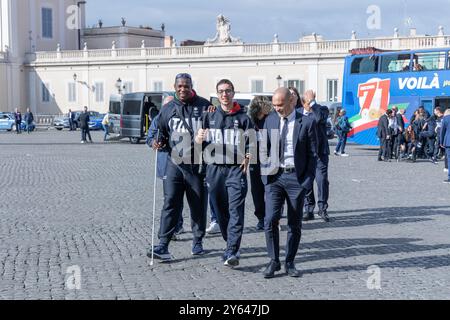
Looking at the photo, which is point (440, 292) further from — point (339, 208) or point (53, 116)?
point (53, 116)

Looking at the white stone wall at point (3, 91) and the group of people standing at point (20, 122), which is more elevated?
the white stone wall at point (3, 91)

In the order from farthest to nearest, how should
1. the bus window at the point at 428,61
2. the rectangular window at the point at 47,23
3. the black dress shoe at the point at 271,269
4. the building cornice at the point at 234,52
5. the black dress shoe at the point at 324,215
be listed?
the rectangular window at the point at 47,23 → the building cornice at the point at 234,52 → the bus window at the point at 428,61 → the black dress shoe at the point at 324,215 → the black dress shoe at the point at 271,269

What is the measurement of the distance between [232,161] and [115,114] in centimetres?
2913

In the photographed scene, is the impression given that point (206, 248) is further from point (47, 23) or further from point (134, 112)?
point (47, 23)

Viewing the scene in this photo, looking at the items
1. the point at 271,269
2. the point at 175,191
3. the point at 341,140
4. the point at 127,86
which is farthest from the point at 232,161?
the point at 127,86

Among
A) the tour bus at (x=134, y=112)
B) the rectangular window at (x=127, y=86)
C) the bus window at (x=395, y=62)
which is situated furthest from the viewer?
the rectangular window at (x=127, y=86)

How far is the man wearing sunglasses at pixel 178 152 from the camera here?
26.0 ft

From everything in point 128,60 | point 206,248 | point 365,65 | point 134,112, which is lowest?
point 206,248

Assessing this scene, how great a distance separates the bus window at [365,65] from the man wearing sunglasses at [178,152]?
68.2 ft

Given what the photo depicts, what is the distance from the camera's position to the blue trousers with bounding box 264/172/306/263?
7328 millimetres

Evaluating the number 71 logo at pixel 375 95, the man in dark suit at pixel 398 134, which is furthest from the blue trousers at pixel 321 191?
the number 71 logo at pixel 375 95

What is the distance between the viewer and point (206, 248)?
8.72 meters

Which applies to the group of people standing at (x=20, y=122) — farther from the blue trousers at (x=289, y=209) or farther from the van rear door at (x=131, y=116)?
the blue trousers at (x=289, y=209)

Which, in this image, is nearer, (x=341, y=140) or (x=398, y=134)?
(x=398, y=134)
